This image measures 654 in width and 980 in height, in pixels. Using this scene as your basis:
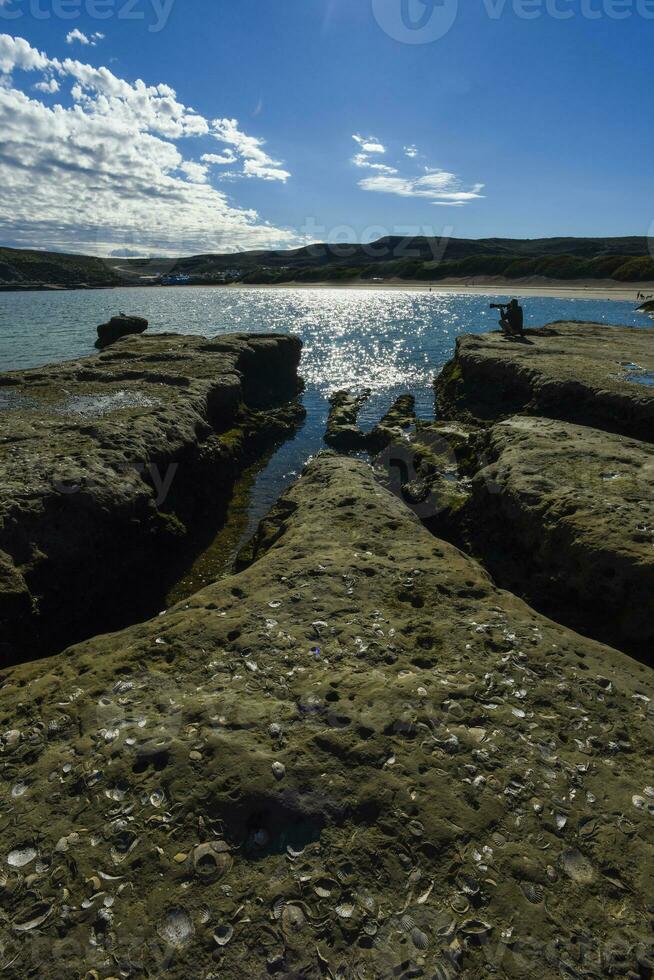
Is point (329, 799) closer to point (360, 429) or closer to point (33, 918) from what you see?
point (33, 918)

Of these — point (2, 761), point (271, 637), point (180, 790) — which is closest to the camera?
point (180, 790)

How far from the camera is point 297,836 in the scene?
15.0 feet

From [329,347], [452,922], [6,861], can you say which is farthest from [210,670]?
[329,347]

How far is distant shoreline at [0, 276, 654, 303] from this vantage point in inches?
4193

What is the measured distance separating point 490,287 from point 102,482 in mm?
150587

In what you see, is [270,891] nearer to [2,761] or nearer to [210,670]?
[210,670]

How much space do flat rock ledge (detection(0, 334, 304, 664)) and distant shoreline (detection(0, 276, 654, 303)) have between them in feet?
338

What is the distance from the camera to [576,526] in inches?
355

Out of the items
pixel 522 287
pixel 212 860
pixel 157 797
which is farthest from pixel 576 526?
pixel 522 287

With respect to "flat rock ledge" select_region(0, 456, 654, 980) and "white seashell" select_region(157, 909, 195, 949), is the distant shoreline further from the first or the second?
"white seashell" select_region(157, 909, 195, 949)

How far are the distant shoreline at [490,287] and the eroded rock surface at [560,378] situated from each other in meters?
86.3

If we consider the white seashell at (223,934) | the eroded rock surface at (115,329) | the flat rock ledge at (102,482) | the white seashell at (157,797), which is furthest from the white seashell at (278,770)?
the eroded rock surface at (115,329)

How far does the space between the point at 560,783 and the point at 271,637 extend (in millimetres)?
3533

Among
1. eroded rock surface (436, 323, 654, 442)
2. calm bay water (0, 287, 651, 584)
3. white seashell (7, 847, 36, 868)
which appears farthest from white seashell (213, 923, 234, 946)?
eroded rock surface (436, 323, 654, 442)
